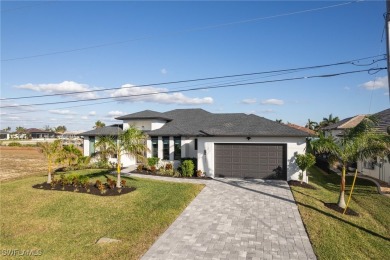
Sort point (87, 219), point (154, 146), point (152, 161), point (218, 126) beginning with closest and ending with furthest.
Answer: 1. point (87, 219)
2. point (218, 126)
3. point (152, 161)
4. point (154, 146)

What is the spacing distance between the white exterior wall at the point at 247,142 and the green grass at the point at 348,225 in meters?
2.42

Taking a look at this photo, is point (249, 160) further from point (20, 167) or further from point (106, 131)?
point (20, 167)

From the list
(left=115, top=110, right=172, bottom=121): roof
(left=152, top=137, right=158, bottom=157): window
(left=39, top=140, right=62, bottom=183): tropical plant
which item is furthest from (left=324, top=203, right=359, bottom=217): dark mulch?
(left=39, top=140, right=62, bottom=183): tropical plant

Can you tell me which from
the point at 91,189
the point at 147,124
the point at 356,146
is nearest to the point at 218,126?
the point at 147,124

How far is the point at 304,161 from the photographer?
56.3 feet

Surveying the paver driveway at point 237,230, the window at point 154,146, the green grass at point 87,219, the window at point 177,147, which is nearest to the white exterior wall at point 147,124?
the window at point 154,146

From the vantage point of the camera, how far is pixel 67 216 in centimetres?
Result: 1168

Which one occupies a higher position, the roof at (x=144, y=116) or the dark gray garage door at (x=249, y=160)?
the roof at (x=144, y=116)

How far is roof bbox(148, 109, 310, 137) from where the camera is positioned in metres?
19.0

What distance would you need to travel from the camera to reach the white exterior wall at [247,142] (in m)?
18.3

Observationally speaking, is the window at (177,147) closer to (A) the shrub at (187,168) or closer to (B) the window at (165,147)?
(B) the window at (165,147)

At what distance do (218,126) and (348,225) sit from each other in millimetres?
12521

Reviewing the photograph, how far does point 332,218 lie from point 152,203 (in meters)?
8.18

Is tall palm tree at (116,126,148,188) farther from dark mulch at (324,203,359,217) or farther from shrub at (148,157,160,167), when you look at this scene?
dark mulch at (324,203,359,217)
